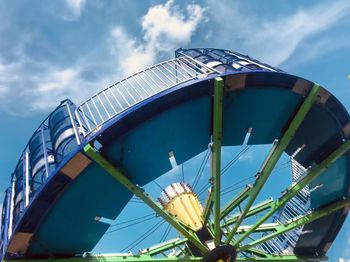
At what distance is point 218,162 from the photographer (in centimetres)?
1449

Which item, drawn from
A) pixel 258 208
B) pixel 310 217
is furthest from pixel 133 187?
pixel 310 217

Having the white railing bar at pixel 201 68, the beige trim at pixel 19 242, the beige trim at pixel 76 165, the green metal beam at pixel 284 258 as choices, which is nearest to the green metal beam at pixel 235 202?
the green metal beam at pixel 284 258

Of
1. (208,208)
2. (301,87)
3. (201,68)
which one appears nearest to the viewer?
(201,68)

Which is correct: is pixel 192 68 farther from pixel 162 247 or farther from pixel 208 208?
pixel 162 247

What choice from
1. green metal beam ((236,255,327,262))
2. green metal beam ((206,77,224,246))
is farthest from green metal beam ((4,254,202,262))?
green metal beam ((236,255,327,262))

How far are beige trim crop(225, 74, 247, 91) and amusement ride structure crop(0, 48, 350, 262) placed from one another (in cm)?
4

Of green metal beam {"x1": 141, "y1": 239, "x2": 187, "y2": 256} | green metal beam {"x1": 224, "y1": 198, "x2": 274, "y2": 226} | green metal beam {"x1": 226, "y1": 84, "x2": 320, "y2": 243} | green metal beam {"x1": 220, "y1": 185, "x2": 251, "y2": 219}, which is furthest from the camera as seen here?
green metal beam {"x1": 224, "y1": 198, "x2": 274, "y2": 226}

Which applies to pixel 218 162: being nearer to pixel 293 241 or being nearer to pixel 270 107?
pixel 270 107

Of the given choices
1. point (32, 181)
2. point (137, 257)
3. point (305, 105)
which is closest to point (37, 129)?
point (32, 181)

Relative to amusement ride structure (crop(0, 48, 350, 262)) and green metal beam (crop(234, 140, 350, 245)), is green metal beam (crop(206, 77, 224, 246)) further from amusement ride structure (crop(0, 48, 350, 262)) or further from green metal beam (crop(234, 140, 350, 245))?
green metal beam (crop(234, 140, 350, 245))

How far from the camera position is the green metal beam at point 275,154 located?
51.6 feet

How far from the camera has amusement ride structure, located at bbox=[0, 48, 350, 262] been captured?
14.2 meters

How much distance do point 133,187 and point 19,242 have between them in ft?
16.1

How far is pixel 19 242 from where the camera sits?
14930mm
